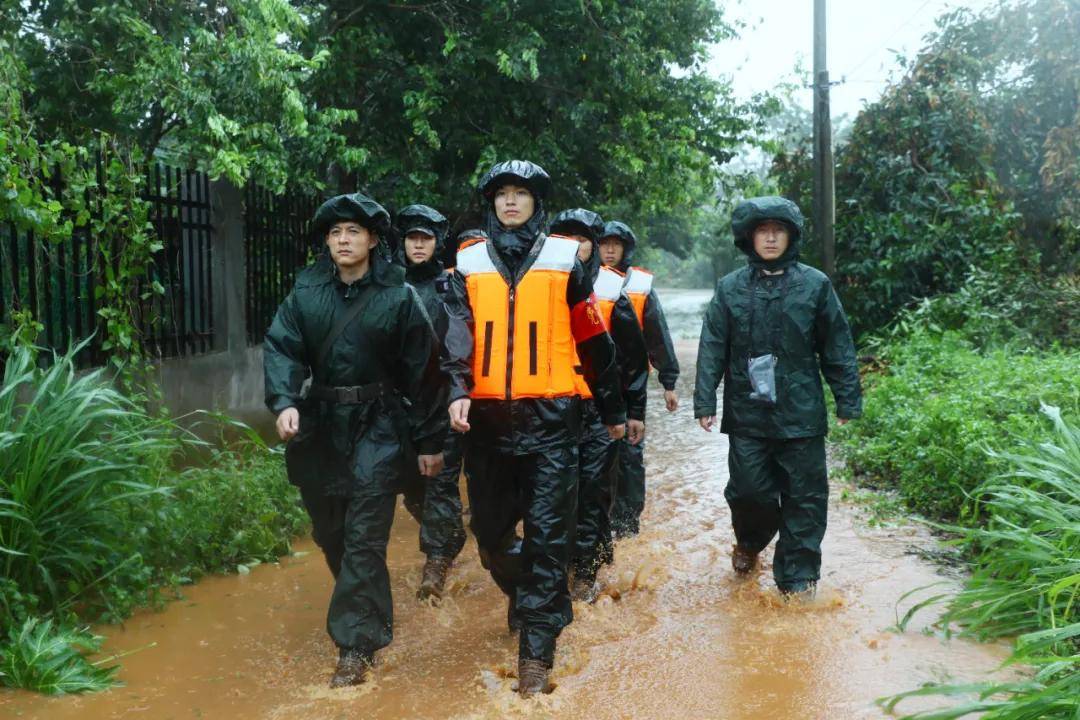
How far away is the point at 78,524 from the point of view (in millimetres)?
4863

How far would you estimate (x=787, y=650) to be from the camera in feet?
15.4

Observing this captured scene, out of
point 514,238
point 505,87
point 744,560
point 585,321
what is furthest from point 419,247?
point 505,87

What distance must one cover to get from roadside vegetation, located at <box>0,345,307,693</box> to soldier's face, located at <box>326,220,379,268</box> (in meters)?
1.39

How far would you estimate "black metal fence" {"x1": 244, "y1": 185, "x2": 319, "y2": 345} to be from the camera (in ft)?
31.7

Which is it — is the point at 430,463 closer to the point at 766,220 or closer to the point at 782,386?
the point at 782,386

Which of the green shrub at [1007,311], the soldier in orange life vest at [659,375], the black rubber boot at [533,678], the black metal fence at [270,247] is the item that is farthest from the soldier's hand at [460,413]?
the green shrub at [1007,311]

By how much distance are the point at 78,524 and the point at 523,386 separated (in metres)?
2.18

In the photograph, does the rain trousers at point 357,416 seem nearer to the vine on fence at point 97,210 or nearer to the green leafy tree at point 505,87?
the vine on fence at point 97,210

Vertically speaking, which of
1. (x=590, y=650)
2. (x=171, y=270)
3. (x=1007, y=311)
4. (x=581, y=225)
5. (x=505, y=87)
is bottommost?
(x=590, y=650)

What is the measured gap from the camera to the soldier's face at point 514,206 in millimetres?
4617

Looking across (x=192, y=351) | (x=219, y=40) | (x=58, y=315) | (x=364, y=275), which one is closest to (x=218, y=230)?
(x=192, y=351)

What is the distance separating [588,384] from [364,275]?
114 centimetres

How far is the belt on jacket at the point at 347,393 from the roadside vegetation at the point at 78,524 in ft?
3.18

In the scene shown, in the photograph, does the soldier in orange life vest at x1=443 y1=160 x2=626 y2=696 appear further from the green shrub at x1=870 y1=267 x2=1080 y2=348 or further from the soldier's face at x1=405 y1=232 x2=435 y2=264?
the green shrub at x1=870 y1=267 x2=1080 y2=348
